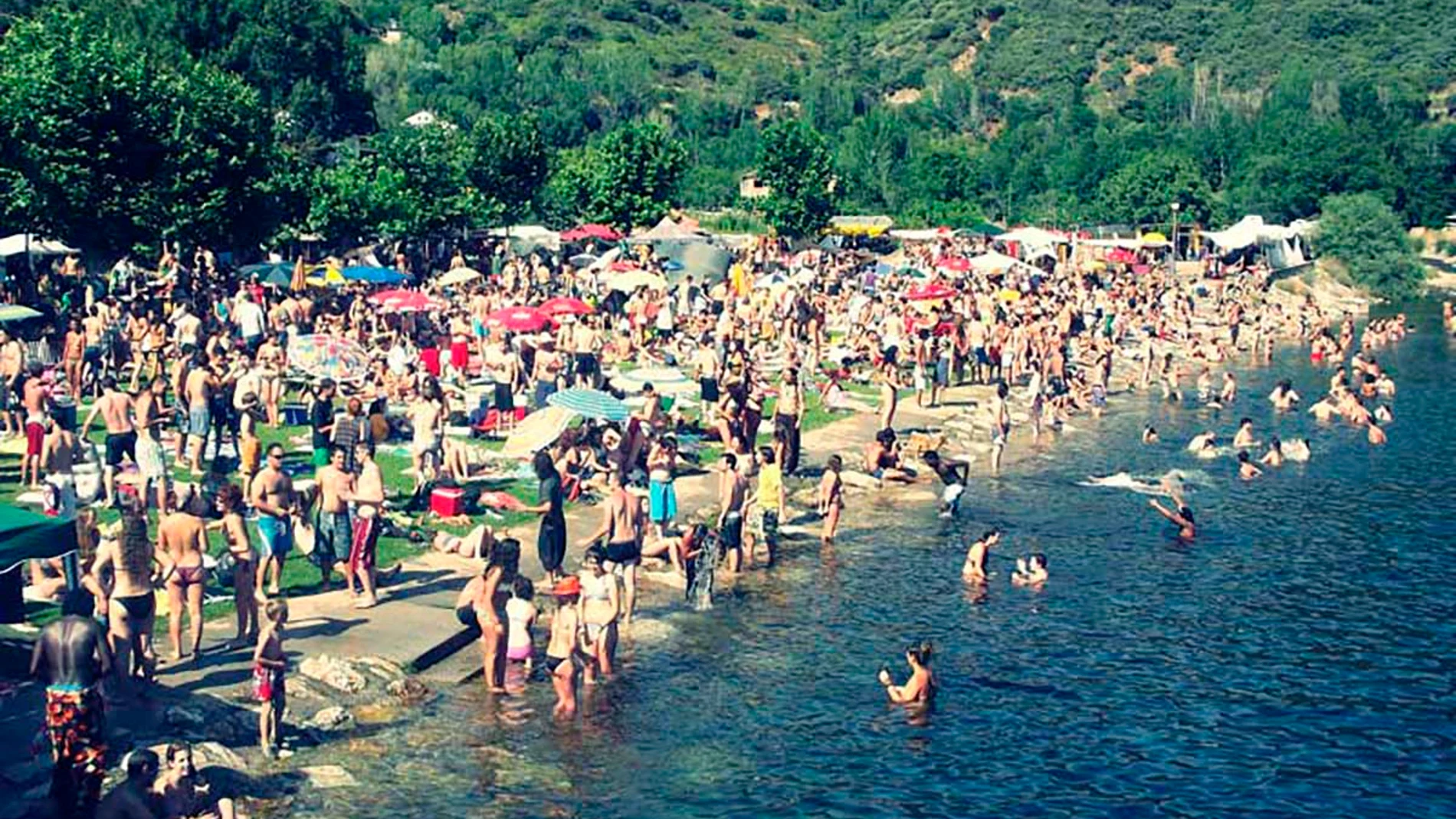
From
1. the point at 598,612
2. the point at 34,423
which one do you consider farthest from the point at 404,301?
the point at 598,612

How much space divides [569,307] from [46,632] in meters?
20.0

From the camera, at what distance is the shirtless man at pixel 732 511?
64.0 feet

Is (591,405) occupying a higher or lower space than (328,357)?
lower

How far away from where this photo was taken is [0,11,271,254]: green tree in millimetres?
32812

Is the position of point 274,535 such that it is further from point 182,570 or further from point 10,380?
point 10,380

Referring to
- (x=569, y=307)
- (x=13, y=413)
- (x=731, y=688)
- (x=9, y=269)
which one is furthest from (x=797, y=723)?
(x=9, y=269)

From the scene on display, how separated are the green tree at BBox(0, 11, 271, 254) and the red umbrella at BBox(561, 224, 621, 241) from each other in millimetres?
17569

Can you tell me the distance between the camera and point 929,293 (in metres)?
39.5

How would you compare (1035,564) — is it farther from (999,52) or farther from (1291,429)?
(999,52)

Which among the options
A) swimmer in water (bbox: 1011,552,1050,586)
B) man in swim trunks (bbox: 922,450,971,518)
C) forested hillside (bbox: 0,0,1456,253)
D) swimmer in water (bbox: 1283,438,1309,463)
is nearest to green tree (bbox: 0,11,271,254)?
forested hillside (bbox: 0,0,1456,253)

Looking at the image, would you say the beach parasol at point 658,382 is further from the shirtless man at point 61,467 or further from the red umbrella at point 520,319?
the shirtless man at point 61,467

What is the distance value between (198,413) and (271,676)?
9866mm

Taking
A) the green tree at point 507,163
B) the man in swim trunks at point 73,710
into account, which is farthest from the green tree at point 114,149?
the man in swim trunks at point 73,710

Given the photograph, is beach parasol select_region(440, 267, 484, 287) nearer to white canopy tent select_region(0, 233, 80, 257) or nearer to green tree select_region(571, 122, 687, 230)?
white canopy tent select_region(0, 233, 80, 257)
